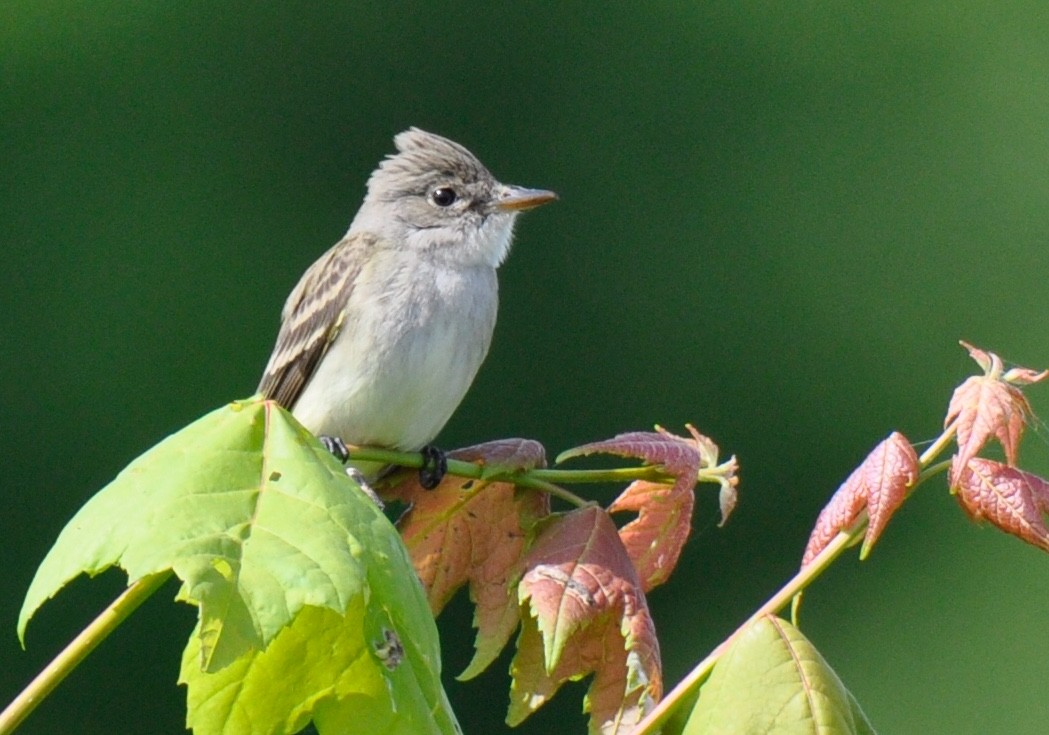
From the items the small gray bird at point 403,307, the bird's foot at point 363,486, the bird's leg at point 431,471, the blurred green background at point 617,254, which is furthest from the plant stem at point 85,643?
the blurred green background at point 617,254

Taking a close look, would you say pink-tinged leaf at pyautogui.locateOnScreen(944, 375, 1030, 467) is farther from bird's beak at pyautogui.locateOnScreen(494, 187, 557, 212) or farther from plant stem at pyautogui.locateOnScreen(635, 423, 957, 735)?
bird's beak at pyautogui.locateOnScreen(494, 187, 557, 212)

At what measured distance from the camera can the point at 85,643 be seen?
5.49 feet

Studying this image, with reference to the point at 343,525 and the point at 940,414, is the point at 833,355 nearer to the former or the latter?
the point at 940,414

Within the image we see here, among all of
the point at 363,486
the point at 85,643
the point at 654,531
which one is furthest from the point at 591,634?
the point at 85,643

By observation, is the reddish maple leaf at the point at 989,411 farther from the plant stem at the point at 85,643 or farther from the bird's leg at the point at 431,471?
the plant stem at the point at 85,643

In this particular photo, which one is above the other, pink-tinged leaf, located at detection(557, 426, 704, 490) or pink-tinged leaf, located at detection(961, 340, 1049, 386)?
pink-tinged leaf, located at detection(961, 340, 1049, 386)

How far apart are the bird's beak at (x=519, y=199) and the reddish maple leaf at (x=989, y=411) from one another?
7.51 feet

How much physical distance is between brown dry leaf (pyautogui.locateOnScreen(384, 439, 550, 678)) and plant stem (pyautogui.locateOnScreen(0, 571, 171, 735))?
0.59 m

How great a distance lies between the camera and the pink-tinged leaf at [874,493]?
1.88 metres

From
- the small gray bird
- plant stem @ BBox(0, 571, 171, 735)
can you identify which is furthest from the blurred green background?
plant stem @ BBox(0, 571, 171, 735)

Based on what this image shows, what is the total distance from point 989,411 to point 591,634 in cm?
50

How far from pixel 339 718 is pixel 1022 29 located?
482 inches

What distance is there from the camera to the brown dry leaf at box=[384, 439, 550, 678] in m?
2.21

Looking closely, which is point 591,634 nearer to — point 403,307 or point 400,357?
point 400,357
